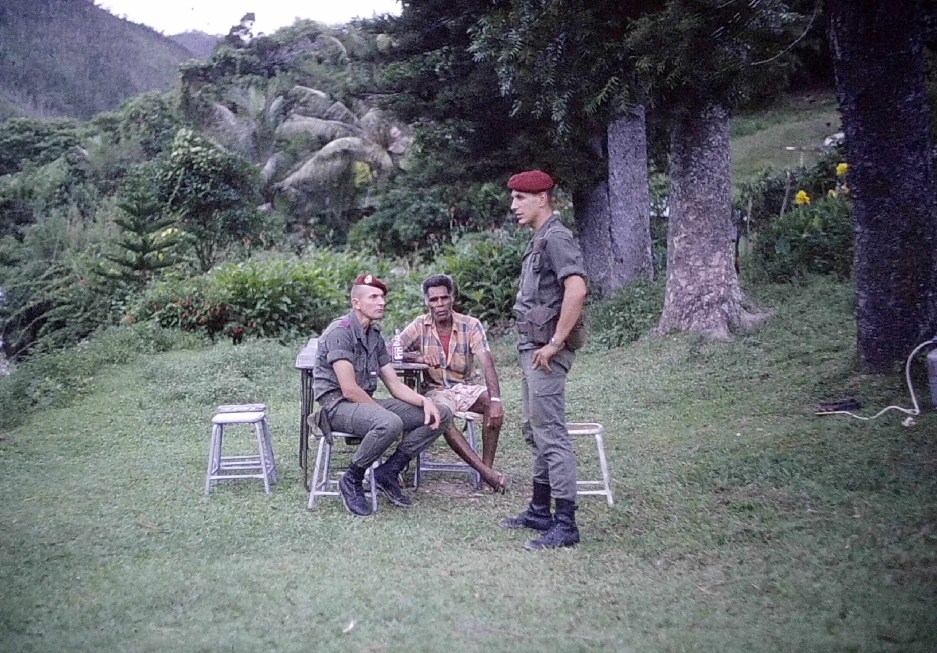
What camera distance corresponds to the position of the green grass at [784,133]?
81.9 feet

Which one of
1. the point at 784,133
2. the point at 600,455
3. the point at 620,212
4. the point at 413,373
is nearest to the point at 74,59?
the point at 784,133

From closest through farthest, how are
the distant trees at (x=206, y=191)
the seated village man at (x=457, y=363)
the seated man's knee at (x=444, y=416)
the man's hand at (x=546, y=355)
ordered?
the man's hand at (x=546, y=355), the seated man's knee at (x=444, y=416), the seated village man at (x=457, y=363), the distant trees at (x=206, y=191)

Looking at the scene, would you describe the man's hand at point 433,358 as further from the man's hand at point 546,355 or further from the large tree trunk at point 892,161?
the large tree trunk at point 892,161

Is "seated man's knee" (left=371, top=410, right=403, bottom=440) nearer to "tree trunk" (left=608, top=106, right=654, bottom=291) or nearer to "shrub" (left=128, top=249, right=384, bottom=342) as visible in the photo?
"tree trunk" (left=608, top=106, right=654, bottom=291)

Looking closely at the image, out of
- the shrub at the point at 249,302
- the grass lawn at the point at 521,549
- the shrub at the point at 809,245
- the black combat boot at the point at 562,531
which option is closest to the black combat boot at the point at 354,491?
the grass lawn at the point at 521,549

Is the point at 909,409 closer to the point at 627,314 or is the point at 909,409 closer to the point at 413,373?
the point at 413,373

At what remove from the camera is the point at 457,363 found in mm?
6711

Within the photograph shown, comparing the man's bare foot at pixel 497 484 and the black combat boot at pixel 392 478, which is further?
the man's bare foot at pixel 497 484

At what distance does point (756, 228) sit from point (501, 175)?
5.87 m

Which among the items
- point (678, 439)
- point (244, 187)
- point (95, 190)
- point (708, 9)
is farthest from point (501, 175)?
point (95, 190)

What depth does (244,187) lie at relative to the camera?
21375 mm

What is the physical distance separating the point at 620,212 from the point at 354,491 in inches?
326

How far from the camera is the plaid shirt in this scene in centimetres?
667

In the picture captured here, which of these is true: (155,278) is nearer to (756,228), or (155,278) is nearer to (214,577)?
(756,228)
